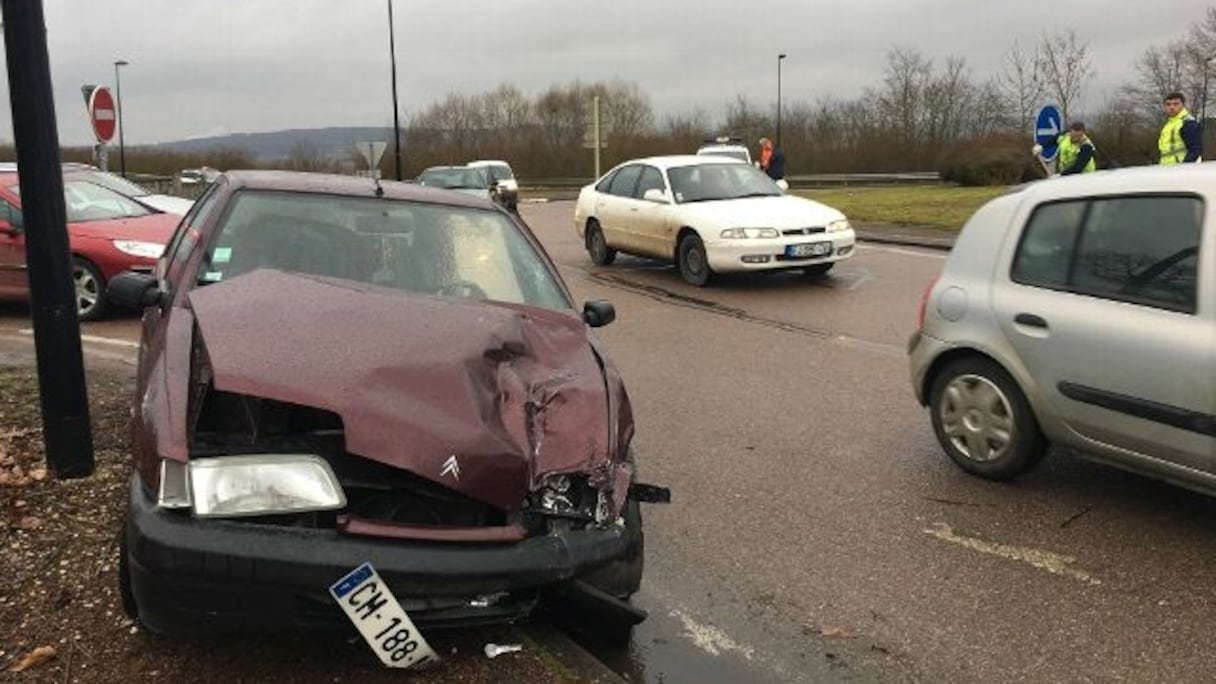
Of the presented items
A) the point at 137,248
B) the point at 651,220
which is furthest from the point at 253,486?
the point at 651,220

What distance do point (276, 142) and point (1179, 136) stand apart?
61157 millimetres

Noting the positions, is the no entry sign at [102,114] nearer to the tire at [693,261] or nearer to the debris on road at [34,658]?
the tire at [693,261]

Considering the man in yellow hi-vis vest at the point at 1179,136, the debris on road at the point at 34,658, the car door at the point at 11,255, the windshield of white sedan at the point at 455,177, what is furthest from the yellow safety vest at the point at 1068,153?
the debris on road at the point at 34,658

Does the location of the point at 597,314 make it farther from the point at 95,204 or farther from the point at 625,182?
the point at 625,182

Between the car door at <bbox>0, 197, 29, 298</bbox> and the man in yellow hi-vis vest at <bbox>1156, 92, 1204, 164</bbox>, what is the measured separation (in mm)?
13153

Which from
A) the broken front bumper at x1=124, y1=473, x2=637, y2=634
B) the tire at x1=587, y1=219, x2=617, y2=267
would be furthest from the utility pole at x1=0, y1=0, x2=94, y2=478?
the tire at x1=587, y1=219, x2=617, y2=267

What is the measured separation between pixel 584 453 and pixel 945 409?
292 cm

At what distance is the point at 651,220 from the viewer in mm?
13656

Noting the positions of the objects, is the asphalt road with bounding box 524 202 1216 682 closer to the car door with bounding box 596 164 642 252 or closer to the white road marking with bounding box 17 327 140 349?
the white road marking with bounding box 17 327 140 349

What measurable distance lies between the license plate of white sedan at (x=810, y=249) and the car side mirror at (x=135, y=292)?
8630 mm

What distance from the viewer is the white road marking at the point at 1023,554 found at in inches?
167

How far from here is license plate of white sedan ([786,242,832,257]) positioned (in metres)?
12.1

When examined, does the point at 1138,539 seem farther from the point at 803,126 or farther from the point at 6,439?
the point at 803,126

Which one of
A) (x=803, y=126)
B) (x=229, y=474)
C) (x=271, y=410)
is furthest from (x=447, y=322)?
(x=803, y=126)
